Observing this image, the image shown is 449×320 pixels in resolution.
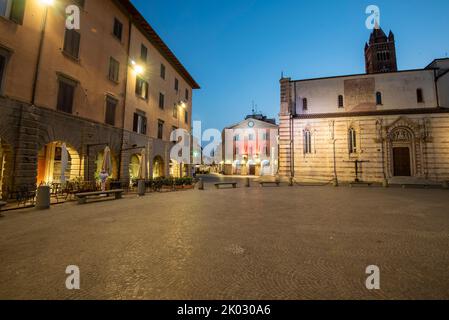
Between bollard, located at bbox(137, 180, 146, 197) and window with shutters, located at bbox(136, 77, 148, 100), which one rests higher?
window with shutters, located at bbox(136, 77, 148, 100)

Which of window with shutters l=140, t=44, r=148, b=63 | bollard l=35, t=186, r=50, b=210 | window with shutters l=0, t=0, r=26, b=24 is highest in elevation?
window with shutters l=140, t=44, r=148, b=63

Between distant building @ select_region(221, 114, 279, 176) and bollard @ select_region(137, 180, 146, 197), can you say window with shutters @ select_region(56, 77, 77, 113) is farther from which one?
distant building @ select_region(221, 114, 279, 176)

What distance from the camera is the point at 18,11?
10.2m

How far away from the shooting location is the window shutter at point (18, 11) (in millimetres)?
10086

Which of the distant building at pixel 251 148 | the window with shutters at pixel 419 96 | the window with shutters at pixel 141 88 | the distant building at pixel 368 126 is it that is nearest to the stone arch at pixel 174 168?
the window with shutters at pixel 141 88

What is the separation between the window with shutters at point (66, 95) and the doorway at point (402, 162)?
31.4m

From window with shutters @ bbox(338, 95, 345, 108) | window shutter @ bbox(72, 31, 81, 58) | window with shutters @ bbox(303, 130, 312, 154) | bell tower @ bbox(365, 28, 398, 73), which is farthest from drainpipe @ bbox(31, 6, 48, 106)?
bell tower @ bbox(365, 28, 398, 73)

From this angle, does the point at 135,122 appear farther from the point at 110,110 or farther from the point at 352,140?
the point at 352,140

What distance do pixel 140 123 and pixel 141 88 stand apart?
345cm

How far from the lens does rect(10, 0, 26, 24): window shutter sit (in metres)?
10.1

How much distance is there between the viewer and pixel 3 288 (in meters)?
2.90

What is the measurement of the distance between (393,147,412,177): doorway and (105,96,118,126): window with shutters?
29.6 meters

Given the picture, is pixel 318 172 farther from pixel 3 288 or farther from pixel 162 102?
pixel 3 288

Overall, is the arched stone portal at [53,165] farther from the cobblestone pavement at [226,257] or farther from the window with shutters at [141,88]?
the window with shutters at [141,88]
